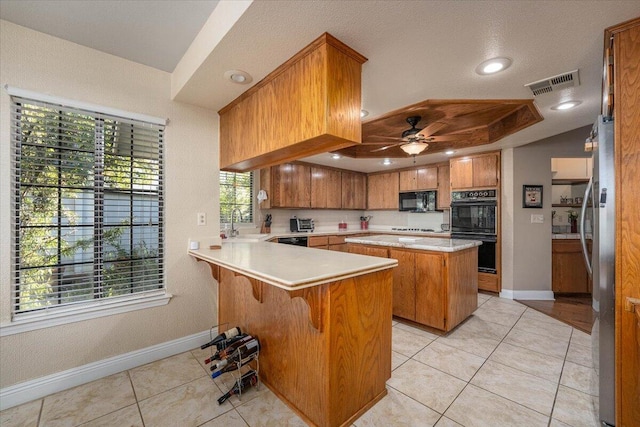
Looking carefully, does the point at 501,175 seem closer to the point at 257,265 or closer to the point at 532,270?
the point at 532,270

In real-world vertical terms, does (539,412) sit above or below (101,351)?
below

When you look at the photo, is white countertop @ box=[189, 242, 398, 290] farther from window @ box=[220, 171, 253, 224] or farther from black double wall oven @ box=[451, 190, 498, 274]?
black double wall oven @ box=[451, 190, 498, 274]

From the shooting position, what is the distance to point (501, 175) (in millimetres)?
4062

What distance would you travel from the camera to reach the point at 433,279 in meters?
2.70

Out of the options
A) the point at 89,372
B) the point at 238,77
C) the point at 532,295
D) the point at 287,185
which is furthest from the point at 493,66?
the point at 89,372

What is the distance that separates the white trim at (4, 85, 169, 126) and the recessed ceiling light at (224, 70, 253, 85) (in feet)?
2.55

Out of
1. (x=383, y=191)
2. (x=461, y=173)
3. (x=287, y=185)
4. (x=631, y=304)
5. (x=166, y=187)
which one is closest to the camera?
(x=631, y=304)

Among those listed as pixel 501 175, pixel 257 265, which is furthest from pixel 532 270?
pixel 257 265

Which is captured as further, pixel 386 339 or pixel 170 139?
pixel 170 139

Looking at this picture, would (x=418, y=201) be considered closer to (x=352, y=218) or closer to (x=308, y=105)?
(x=352, y=218)

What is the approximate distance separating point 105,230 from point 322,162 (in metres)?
3.65

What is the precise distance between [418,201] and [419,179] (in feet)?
1.50

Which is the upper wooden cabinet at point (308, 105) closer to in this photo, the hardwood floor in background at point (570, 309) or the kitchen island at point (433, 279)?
the kitchen island at point (433, 279)

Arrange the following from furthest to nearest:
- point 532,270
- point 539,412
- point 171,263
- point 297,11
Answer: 1. point 532,270
2. point 171,263
3. point 539,412
4. point 297,11
